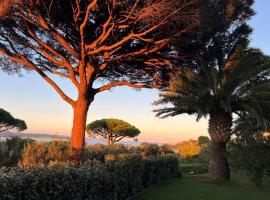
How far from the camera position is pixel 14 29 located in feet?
50.4

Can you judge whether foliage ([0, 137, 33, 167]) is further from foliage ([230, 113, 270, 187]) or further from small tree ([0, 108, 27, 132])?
small tree ([0, 108, 27, 132])

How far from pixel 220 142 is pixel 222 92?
102 inches

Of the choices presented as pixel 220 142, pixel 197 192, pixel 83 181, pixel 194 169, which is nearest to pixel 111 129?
pixel 194 169

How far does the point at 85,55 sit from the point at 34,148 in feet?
13.8

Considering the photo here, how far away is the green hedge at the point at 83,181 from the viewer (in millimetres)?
6426

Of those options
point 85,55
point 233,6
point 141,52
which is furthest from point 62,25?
point 233,6

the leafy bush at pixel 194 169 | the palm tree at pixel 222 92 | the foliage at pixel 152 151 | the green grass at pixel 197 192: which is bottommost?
the green grass at pixel 197 192

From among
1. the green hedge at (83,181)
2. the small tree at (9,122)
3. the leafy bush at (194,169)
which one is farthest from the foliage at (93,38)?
the small tree at (9,122)

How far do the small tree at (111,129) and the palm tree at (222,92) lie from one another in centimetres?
3246

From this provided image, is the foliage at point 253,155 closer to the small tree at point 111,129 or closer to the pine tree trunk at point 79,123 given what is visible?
the pine tree trunk at point 79,123

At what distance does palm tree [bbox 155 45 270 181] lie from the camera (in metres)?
15.0

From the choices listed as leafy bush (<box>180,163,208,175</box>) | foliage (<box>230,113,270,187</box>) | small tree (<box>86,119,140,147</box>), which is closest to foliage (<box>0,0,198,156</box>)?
foliage (<box>230,113,270,187</box>)

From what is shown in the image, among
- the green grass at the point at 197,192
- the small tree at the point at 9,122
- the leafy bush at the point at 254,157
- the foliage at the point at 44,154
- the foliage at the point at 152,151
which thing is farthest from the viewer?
the small tree at the point at 9,122

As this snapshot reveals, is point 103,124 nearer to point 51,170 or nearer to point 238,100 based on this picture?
point 238,100
